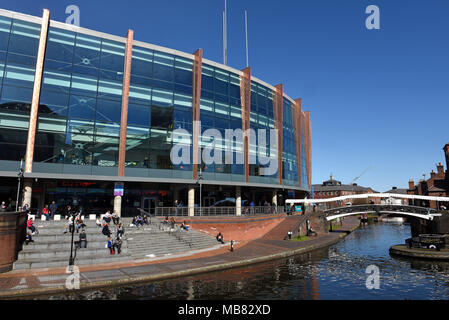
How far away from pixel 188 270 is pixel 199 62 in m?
27.1

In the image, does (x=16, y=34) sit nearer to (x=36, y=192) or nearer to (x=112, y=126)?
(x=112, y=126)

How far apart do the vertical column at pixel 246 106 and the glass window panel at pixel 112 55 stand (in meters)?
16.7

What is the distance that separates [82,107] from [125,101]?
14.4 ft

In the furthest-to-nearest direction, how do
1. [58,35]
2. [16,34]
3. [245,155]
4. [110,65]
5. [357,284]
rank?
[245,155] < [110,65] < [58,35] < [16,34] < [357,284]

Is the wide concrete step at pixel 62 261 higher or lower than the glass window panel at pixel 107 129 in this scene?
lower

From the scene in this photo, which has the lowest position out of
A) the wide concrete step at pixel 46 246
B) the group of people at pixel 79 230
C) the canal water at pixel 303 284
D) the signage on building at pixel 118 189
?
the canal water at pixel 303 284

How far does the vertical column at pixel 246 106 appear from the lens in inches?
1613

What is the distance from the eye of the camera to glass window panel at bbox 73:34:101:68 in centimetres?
3087

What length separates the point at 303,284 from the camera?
17.8m

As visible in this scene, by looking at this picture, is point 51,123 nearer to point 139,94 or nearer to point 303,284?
point 139,94

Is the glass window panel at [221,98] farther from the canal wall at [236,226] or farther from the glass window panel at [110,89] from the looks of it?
the canal wall at [236,226]

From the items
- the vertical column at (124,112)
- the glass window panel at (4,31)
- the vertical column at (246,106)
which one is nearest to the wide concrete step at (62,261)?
the vertical column at (124,112)
